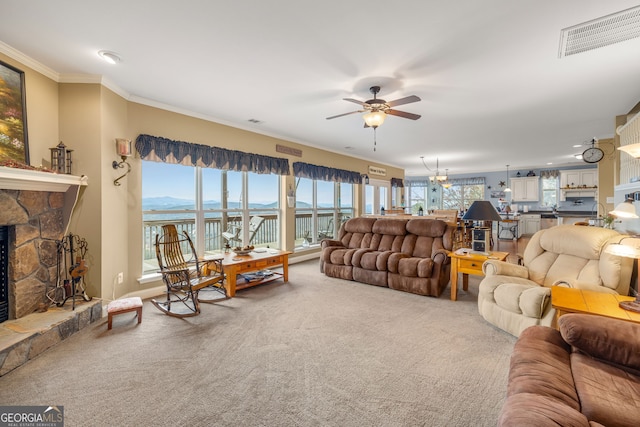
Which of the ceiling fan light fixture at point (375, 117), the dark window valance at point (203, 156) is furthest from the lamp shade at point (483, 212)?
the dark window valance at point (203, 156)

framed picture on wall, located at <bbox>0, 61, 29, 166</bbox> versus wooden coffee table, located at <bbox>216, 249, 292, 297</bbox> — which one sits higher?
framed picture on wall, located at <bbox>0, 61, 29, 166</bbox>

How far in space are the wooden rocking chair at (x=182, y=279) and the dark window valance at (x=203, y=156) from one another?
1.02m

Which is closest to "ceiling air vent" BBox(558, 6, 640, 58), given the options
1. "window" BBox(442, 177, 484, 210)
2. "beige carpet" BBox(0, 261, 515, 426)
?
"beige carpet" BBox(0, 261, 515, 426)

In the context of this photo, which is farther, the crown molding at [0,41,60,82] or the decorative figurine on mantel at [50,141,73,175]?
the decorative figurine on mantel at [50,141,73,175]

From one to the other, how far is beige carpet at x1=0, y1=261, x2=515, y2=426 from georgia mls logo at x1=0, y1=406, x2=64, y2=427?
0.05m

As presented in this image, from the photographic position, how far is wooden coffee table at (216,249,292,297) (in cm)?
393

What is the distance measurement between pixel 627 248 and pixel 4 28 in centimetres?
504

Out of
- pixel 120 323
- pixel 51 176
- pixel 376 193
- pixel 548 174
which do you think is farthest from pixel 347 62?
pixel 548 174

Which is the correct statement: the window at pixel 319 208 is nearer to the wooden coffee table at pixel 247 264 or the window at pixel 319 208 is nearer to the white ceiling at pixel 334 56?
the wooden coffee table at pixel 247 264

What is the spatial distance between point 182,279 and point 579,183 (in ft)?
39.5

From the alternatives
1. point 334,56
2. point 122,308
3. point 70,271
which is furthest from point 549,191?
point 70,271

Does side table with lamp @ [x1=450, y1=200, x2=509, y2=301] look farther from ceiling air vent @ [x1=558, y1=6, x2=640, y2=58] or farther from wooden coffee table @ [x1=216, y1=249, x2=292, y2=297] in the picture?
wooden coffee table @ [x1=216, y1=249, x2=292, y2=297]

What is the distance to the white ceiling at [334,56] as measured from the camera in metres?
2.09

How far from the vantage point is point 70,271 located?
2.96 metres
